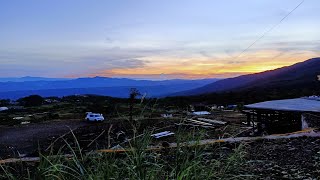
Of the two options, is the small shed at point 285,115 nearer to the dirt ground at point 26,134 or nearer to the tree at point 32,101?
the dirt ground at point 26,134

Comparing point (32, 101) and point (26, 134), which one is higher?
point (32, 101)

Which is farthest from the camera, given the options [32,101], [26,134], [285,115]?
[32,101]

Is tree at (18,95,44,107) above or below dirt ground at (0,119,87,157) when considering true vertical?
above

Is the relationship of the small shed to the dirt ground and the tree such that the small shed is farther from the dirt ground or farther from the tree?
the tree

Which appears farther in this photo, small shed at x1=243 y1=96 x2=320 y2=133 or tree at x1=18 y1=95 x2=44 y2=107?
tree at x1=18 y1=95 x2=44 y2=107

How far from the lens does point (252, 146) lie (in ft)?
34.0

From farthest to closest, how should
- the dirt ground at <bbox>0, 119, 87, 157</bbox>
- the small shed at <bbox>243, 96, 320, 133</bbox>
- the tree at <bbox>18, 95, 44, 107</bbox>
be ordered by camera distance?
the tree at <bbox>18, 95, 44, 107</bbox> → the dirt ground at <bbox>0, 119, 87, 157</bbox> → the small shed at <bbox>243, 96, 320, 133</bbox>

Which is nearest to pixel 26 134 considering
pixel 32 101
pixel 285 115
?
pixel 285 115

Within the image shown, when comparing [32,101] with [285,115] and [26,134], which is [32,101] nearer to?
[26,134]

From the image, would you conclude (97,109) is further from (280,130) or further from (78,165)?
(78,165)

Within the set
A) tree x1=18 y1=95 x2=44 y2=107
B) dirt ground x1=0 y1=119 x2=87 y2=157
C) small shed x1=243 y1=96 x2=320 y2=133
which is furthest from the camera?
tree x1=18 y1=95 x2=44 y2=107

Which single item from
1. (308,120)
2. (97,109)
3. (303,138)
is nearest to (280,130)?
(308,120)

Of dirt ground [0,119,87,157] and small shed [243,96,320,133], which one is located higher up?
small shed [243,96,320,133]

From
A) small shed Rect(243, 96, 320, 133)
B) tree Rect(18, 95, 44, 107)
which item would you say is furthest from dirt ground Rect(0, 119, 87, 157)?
tree Rect(18, 95, 44, 107)
